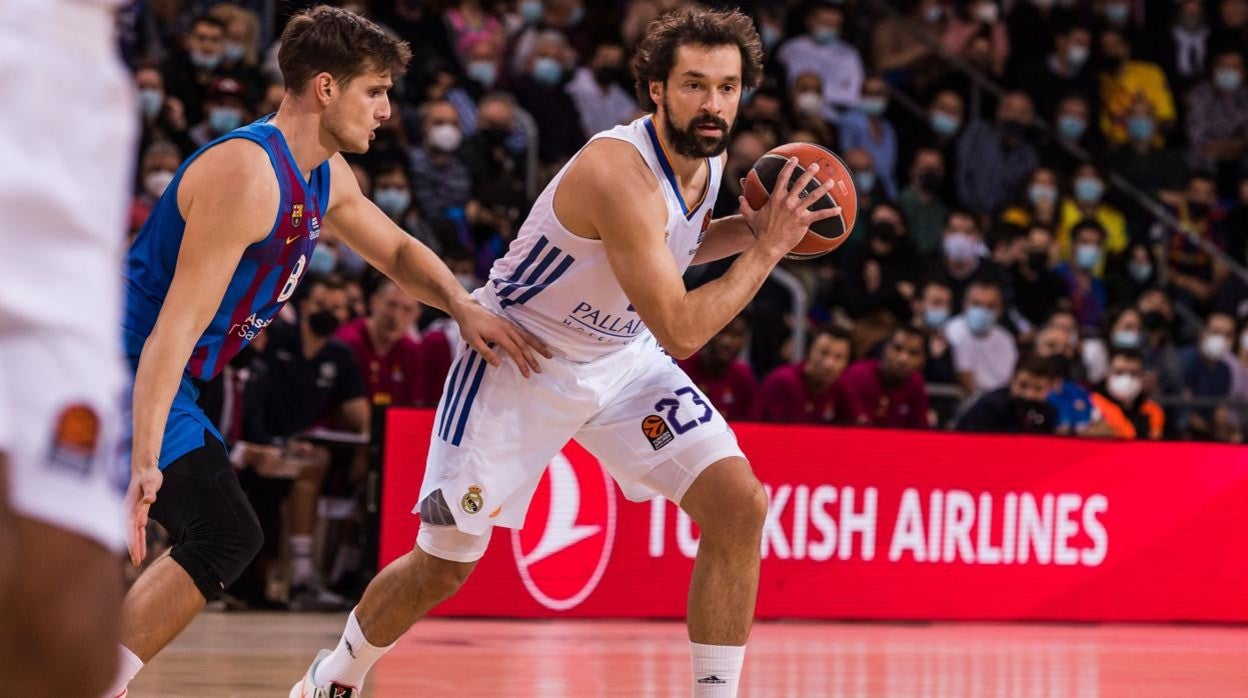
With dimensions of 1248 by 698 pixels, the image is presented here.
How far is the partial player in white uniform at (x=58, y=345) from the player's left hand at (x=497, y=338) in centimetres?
279

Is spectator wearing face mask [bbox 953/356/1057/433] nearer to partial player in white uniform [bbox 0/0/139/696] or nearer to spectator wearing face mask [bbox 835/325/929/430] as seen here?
spectator wearing face mask [bbox 835/325/929/430]

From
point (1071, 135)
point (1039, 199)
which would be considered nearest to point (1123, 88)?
point (1071, 135)

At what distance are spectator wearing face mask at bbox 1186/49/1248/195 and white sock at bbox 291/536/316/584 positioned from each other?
33.4 feet

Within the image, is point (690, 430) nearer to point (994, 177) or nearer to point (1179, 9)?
point (994, 177)

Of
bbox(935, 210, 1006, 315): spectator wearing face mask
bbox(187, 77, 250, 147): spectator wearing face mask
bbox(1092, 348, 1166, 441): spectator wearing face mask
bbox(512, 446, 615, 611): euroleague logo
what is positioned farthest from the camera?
bbox(935, 210, 1006, 315): spectator wearing face mask

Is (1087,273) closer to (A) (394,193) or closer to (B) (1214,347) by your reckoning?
(B) (1214,347)

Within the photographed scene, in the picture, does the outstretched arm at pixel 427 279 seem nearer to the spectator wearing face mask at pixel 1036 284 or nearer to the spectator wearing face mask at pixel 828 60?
the spectator wearing face mask at pixel 1036 284

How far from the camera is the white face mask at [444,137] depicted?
11.0m

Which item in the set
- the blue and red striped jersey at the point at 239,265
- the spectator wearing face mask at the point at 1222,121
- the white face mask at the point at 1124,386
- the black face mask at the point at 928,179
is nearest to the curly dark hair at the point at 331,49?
the blue and red striped jersey at the point at 239,265

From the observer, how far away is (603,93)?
12.6 metres

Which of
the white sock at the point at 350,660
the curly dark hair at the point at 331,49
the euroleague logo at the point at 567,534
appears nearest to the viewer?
the curly dark hair at the point at 331,49

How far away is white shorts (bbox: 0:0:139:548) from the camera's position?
180cm

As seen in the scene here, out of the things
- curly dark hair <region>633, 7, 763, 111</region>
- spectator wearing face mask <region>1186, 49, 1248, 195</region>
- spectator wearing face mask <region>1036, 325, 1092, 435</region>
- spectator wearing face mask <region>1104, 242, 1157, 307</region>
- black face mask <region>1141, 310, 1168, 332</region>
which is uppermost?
spectator wearing face mask <region>1186, 49, 1248, 195</region>

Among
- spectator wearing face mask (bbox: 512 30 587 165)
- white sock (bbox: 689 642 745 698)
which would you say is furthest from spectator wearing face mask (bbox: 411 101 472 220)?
white sock (bbox: 689 642 745 698)
